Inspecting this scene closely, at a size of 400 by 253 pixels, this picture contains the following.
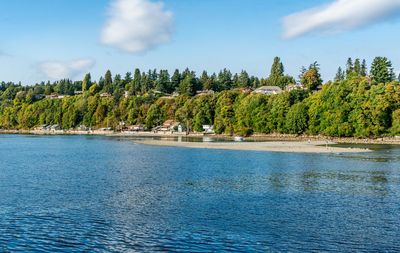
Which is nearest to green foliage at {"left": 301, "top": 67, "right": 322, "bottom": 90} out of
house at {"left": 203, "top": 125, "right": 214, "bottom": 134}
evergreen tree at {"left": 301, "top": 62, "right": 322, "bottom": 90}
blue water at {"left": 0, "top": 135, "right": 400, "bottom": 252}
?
evergreen tree at {"left": 301, "top": 62, "right": 322, "bottom": 90}

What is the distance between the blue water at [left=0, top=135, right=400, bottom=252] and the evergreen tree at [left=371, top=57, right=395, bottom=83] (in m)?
116

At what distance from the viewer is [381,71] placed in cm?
14688

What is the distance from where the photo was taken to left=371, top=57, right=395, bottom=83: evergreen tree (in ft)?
480

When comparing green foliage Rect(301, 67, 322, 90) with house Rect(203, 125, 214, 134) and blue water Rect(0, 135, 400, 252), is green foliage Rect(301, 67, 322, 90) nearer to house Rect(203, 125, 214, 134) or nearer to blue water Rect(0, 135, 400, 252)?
house Rect(203, 125, 214, 134)

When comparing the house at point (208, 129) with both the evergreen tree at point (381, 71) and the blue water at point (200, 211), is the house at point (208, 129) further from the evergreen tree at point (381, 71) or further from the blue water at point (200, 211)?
the blue water at point (200, 211)

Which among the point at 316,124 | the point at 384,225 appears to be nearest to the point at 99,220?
the point at 384,225

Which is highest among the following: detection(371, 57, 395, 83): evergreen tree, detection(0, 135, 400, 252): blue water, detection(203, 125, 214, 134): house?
detection(371, 57, 395, 83): evergreen tree

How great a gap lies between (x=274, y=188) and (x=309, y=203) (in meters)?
6.73

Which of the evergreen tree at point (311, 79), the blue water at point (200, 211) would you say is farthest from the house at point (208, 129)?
the blue water at point (200, 211)

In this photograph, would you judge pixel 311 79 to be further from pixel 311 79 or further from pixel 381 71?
pixel 381 71

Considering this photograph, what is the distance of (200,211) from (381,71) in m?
148

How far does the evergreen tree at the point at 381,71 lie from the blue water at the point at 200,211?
116 m

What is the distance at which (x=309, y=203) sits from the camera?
29312mm

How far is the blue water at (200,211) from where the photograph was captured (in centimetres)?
2008
